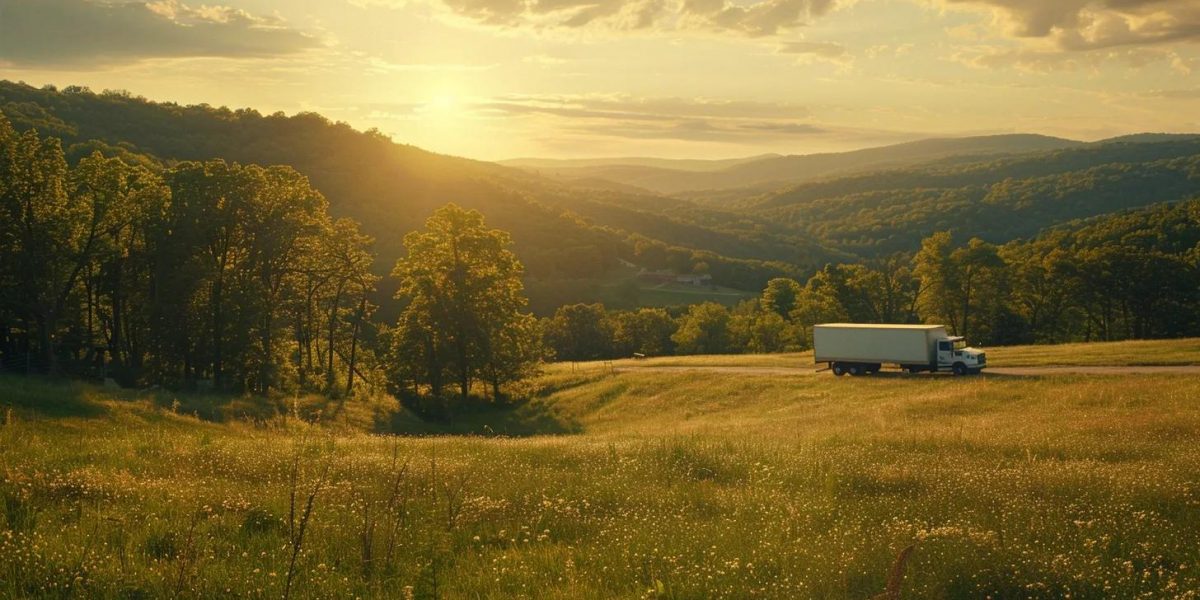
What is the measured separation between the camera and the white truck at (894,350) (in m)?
46.5

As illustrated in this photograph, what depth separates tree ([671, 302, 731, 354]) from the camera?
115 metres

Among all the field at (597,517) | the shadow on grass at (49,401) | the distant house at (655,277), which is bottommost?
the distant house at (655,277)

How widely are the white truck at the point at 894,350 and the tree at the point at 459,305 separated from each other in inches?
864

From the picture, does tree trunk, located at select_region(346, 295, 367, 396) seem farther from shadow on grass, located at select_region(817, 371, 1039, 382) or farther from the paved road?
shadow on grass, located at select_region(817, 371, 1039, 382)

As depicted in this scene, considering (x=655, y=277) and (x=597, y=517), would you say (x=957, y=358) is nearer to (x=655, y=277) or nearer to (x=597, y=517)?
(x=597, y=517)

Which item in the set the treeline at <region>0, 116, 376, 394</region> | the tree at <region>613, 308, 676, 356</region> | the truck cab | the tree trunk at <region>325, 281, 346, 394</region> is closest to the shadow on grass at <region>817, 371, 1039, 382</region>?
the truck cab

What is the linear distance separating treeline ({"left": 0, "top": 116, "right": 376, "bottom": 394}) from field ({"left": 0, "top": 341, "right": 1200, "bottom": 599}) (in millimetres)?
23791

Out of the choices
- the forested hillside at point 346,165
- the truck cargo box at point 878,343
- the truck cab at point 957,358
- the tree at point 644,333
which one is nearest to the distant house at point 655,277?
the forested hillside at point 346,165

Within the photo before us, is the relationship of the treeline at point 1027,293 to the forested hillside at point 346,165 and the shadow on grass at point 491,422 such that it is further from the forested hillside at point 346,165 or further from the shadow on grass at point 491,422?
the forested hillside at point 346,165

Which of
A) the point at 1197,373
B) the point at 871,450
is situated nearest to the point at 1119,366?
the point at 1197,373

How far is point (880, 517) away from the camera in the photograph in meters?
10.8

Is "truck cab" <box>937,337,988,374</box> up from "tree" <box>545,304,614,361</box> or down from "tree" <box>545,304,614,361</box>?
up

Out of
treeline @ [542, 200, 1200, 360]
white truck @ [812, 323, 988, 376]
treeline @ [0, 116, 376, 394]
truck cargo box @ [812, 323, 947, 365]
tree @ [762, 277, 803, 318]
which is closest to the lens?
treeline @ [0, 116, 376, 394]

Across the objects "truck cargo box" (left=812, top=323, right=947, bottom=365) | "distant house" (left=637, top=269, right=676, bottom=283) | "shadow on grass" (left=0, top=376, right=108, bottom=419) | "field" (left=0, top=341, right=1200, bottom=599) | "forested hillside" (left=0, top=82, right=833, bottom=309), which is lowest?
"distant house" (left=637, top=269, right=676, bottom=283)
